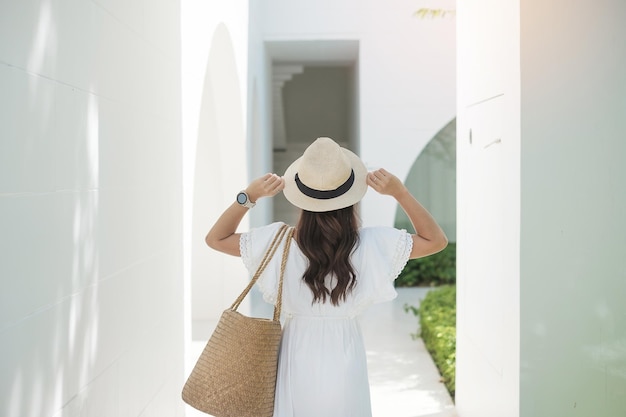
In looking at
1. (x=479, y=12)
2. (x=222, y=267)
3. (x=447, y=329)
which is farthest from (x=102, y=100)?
(x=222, y=267)

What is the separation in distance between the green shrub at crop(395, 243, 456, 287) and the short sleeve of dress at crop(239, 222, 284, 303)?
1002cm

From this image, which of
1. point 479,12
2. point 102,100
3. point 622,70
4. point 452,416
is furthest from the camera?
point 452,416

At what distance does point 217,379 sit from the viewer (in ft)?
8.21

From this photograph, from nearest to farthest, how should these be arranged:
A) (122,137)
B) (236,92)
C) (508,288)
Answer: (122,137), (508,288), (236,92)

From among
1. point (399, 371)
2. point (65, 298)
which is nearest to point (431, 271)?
point (399, 371)

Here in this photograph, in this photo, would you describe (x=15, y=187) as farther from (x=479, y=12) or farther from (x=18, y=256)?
(x=479, y=12)

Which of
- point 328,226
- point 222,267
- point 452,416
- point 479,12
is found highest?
point 479,12

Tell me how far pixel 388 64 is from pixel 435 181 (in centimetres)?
225

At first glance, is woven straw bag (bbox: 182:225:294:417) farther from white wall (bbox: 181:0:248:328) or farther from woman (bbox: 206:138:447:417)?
white wall (bbox: 181:0:248:328)

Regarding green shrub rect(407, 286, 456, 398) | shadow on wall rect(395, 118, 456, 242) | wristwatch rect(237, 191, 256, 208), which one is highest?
shadow on wall rect(395, 118, 456, 242)

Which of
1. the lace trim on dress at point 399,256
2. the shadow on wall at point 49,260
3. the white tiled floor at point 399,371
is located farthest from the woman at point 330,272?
the white tiled floor at point 399,371

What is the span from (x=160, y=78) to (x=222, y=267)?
18.5 ft

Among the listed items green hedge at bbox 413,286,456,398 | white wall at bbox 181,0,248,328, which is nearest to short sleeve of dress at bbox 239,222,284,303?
green hedge at bbox 413,286,456,398

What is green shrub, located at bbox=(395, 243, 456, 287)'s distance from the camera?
12.6 metres
